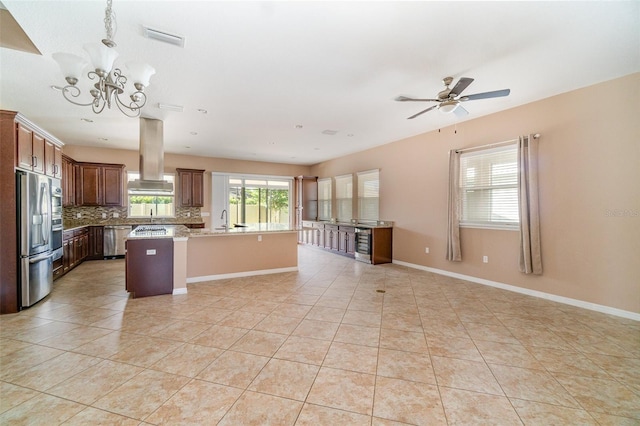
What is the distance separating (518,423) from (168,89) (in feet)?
15.6

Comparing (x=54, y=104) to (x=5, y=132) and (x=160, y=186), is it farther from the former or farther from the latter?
(x=160, y=186)

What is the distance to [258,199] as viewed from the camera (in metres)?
9.09

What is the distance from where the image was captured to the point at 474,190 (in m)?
4.79

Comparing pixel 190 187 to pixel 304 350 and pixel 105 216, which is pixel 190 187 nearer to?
pixel 105 216

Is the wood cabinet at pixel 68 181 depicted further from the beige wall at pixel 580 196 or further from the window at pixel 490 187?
the window at pixel 490 187

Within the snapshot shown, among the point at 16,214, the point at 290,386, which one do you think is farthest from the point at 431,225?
the point at 16,214

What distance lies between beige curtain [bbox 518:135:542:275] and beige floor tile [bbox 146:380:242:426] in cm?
424

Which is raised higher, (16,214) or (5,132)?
(5,132)

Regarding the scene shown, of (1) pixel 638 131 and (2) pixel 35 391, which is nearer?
(2) pixel 35 391

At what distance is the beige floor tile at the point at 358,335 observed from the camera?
2.66 metres

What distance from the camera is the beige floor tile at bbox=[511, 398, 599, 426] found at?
1.67 m

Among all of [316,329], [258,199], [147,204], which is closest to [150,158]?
[147,204]

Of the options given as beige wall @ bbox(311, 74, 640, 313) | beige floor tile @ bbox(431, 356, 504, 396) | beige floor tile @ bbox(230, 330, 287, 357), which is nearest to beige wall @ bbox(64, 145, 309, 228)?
beige wall @ bbox(311, 74, 640, 313)

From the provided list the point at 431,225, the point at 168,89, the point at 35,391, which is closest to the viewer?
the point at 35,391
